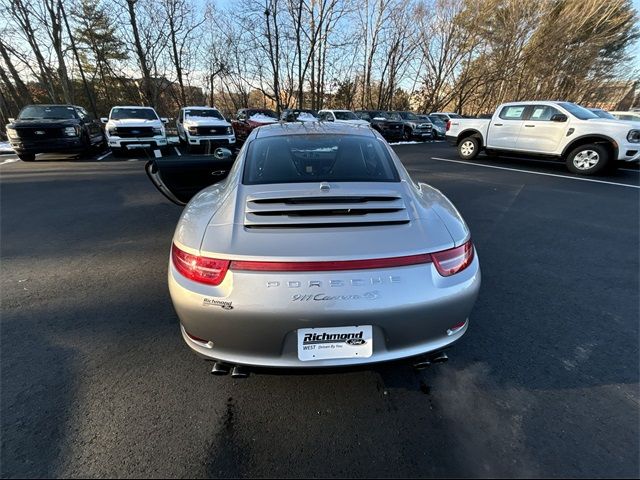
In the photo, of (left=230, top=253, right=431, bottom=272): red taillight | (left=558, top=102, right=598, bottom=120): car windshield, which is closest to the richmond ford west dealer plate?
(left=230, top=253, right=431, bottom=272): red taillight

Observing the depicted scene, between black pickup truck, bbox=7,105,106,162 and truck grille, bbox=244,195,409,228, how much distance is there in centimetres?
1161

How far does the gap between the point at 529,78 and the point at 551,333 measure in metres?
35.4

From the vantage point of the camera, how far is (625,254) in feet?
13.0

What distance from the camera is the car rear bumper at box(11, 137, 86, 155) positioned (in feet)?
32.0

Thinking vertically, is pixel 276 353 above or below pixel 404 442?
above

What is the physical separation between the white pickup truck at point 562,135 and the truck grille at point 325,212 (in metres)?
9.41

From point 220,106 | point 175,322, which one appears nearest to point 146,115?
point 175,322

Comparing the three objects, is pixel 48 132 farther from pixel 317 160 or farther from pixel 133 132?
pixel 317 160

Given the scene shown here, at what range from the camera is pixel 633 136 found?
25.2 feet

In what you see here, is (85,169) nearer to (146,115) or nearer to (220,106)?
(146,115)

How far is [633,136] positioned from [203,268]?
10.7 m

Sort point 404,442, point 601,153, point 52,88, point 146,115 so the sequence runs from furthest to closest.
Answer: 1. point 52,88
2. point 146,115
3. point 601,153
4. point 404,442

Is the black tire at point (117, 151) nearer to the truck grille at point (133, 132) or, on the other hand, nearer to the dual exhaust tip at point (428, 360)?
the truck grille at point (133, 132)

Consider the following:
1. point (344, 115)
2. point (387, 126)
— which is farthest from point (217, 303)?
point (387, 126)
